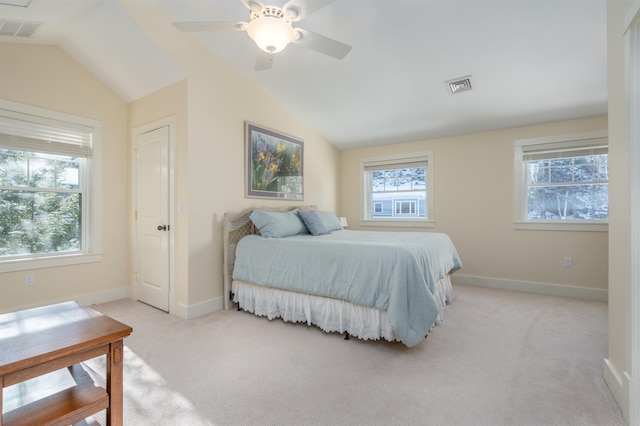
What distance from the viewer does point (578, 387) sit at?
1.78 meters

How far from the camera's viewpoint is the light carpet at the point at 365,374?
1.54 m

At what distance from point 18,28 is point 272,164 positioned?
105 inches

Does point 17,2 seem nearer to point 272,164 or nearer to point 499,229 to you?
point 272,164

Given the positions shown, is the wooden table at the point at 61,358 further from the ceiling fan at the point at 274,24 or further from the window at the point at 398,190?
the window at the point at 398,190

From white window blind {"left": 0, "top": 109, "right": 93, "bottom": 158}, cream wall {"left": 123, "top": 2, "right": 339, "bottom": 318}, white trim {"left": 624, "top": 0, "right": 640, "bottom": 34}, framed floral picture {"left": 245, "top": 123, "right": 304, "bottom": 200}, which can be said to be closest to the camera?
white trim {"left": 624, "top": 0, "right": 640, "bottom": 34}

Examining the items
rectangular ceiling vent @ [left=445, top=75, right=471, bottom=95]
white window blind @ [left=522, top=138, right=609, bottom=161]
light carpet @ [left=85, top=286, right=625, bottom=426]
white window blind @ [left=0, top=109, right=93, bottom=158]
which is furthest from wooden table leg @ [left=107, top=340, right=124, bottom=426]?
white window blind @ [left=522, top=138, right=609, bottom=161]

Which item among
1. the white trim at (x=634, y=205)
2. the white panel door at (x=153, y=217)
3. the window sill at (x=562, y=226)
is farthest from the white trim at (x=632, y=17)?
the white panel door at (x=153, y=217)

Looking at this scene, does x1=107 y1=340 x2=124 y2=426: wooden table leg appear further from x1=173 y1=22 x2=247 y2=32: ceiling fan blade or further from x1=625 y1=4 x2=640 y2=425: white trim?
x1=625 y1=4 x2=640 y2=425: white trim

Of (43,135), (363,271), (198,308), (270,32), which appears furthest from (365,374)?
(43,135)

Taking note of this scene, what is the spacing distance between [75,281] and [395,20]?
167 inches

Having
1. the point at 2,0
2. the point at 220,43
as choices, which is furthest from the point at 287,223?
the point at 2,0

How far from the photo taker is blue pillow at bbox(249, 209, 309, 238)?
3211mm

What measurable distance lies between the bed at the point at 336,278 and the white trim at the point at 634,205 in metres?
0.99

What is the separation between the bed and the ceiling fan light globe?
1.63m
